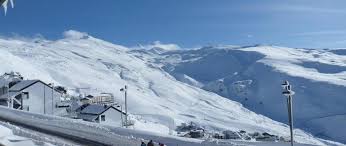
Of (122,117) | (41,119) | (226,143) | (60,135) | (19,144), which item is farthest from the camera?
(122,117)

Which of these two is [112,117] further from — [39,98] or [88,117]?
[39,98]

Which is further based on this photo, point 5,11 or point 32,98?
point 32,98

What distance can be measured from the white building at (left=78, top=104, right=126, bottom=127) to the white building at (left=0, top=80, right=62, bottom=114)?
6810mm

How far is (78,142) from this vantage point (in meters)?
41.6

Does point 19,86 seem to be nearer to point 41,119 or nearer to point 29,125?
point 41,119

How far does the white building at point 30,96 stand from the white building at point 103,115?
6.81 metres

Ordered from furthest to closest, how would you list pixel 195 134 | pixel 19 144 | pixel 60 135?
pixel 195 134, pixel 60 135, pixel 19 144

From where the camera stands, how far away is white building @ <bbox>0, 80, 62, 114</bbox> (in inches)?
3541

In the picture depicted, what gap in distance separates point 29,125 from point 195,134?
33.2 meters

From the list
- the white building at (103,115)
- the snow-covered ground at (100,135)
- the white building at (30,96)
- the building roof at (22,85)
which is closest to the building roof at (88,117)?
the white building at (103,115)

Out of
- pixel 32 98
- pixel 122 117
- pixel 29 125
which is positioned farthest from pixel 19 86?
pixel 29 125

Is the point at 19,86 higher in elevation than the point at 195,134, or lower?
higher

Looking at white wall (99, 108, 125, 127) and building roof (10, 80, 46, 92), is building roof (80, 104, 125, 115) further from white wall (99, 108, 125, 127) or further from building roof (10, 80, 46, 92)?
building roof (10, 80, 46, 92)

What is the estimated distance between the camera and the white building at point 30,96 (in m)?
89.9
